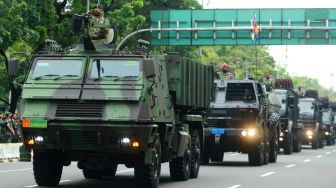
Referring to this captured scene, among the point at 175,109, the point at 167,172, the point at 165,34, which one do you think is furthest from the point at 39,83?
the point at 165,34

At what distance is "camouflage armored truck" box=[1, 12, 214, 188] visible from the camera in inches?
639

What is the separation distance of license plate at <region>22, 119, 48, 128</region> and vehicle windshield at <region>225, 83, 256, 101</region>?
38.6 feet

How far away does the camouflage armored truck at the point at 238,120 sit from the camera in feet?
88.9

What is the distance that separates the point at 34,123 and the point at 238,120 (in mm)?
11536

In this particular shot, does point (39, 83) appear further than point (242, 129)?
No

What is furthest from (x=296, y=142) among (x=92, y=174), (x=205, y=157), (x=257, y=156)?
(x=92, y=174)

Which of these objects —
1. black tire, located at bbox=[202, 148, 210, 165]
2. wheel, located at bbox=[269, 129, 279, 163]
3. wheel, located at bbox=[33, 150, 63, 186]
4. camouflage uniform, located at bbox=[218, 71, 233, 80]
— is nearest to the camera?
wheel, located at bbox=[33, 150, 63, 186]

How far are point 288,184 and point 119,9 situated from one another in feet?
102

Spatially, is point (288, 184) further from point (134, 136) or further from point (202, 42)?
point (202, 42)

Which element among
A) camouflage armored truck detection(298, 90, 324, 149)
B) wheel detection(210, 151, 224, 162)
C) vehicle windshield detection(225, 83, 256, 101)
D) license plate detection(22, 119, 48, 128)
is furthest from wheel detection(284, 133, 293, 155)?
license plate detection(22, 119, 48, 128)

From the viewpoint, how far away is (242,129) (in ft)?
89.1

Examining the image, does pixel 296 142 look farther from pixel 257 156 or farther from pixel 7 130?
pixel 257 156

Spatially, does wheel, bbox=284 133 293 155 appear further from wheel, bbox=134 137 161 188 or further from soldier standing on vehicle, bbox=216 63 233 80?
wheel, bbox=134 137 161 188

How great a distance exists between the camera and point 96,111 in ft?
53.8
